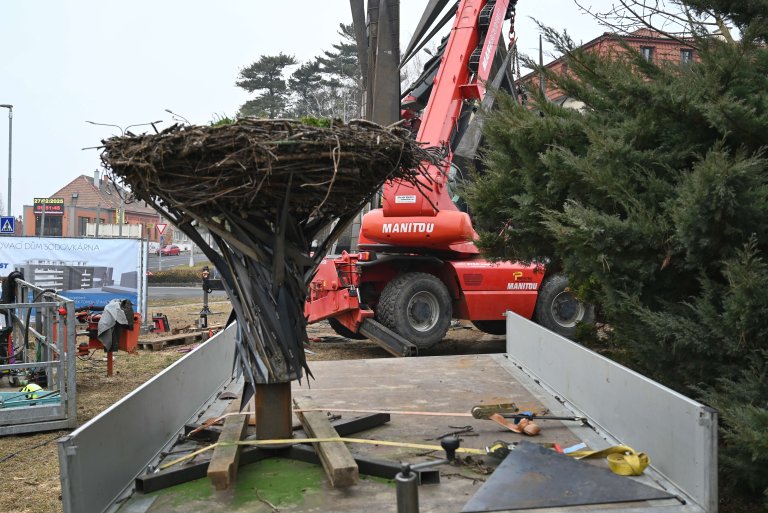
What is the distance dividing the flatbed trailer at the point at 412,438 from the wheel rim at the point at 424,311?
183 inches

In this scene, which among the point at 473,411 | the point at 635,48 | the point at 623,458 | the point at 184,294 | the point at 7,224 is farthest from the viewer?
the point at 184,294

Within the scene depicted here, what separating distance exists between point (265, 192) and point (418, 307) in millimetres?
7143

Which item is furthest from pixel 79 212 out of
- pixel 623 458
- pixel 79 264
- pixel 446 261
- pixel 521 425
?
pixel 623 458

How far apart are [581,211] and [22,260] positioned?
1555cm

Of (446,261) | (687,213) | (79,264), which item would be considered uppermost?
(687,213)

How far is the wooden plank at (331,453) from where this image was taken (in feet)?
12.3

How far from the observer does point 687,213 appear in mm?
3879

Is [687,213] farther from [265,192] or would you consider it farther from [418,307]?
[418,307]

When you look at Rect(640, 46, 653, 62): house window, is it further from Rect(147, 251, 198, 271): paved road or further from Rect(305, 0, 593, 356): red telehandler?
Rect(147, 251, 198, 271): paved road

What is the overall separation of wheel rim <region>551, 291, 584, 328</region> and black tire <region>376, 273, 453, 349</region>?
5.98 feet

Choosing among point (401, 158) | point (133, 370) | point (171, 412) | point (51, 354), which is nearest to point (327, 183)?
point (401, 158)

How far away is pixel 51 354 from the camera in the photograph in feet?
Answer: 29.7

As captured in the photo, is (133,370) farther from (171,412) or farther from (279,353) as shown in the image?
(279,353)

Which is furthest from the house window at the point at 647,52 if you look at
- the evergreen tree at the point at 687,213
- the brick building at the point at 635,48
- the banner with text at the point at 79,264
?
the banner with text at the point at 79,264
